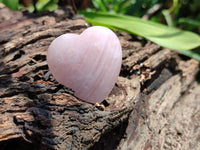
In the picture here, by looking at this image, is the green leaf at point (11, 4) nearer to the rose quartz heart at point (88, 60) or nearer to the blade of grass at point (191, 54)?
the rose quartz heart at point (88, 60)

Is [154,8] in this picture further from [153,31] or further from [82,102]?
[82,102]

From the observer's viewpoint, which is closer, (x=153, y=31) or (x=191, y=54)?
(x=153, y=31)

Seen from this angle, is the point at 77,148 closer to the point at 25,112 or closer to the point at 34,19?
the point at 25,112

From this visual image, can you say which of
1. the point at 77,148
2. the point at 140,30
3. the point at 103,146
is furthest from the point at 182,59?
the point at 77,148

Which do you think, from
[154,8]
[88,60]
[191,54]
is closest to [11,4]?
[88,60]

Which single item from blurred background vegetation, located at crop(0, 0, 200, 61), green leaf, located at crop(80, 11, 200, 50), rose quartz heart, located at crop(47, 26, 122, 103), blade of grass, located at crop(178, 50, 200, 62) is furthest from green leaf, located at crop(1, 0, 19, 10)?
blade of grass, located at crop(178, 50, 200, 62)

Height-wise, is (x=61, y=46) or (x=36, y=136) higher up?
(x=61, y=46)
